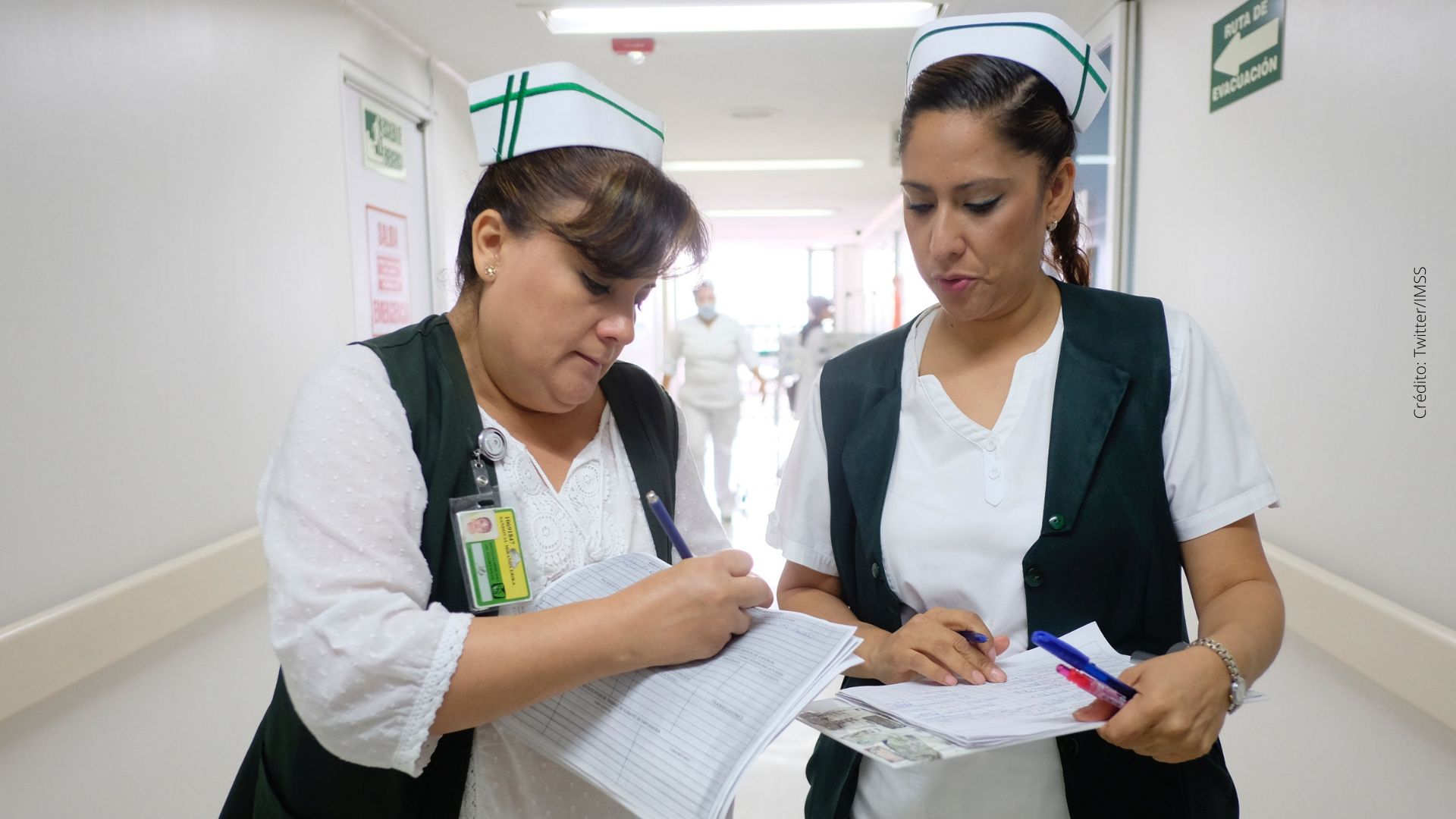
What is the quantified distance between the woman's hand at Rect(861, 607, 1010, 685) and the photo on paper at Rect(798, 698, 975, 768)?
116 mm

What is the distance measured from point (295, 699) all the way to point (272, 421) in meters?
2.37

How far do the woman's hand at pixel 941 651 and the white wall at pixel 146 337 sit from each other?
1.75 meters

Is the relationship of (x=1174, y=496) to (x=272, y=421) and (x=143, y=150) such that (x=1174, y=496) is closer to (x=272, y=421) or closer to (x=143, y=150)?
(x=143, y=150)

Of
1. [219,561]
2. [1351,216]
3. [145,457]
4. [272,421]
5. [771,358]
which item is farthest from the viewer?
[771,358]

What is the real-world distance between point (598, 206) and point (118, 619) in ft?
5.61

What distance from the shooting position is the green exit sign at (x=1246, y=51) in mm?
2434

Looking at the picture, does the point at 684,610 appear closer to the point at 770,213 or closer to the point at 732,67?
the point at 732,67

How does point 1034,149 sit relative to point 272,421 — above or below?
above

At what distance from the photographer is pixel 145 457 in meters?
2.29

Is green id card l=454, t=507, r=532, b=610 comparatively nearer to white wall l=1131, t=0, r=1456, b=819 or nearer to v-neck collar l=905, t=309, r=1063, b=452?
v-neck collar l=905, t=309, r=1063, b=452

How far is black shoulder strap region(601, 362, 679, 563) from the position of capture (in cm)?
120

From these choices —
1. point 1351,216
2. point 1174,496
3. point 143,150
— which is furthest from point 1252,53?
point 143,150

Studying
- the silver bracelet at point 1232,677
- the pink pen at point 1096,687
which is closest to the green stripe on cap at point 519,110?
the pink pen at point 1096,687

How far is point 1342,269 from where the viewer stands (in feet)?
6.90
